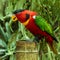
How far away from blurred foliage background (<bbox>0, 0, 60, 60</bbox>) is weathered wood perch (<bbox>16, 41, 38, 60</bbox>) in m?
1.71

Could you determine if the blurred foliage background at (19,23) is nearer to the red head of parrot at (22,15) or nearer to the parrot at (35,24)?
the parrot at (35,24)

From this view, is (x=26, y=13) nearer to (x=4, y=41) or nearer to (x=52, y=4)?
(x=52, y=4)

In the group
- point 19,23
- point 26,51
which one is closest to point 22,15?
point 26,51

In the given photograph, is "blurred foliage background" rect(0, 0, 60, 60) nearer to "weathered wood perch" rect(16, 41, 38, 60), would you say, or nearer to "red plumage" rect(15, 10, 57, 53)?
"red plumage" rect(15, 10, 57, 53)

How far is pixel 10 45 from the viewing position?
3639mm

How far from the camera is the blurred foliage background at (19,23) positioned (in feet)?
11.5

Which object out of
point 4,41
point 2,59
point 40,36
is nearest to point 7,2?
point 4,41

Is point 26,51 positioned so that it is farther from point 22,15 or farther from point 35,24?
point 35,24

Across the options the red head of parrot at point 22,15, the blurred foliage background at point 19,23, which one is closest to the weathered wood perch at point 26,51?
the red head of parrot at point 22,15

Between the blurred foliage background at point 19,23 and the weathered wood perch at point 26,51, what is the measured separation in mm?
1714

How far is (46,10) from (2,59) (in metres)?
0.92

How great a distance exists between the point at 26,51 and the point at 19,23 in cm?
216

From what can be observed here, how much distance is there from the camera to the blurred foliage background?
3.49 meters

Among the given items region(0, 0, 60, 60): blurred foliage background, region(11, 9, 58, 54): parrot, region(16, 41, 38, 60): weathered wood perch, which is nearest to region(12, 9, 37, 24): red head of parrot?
region(11, 9, 58, 54): parrot
